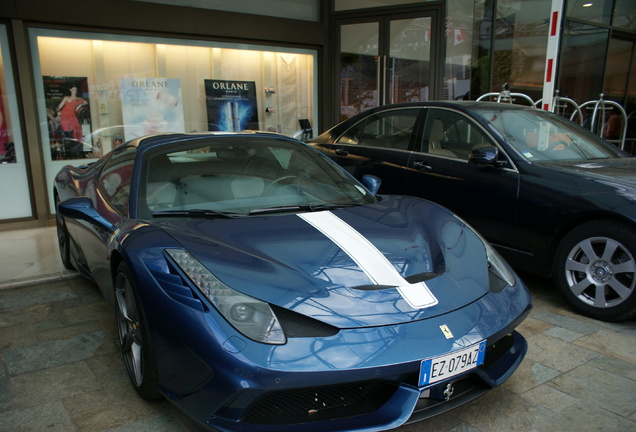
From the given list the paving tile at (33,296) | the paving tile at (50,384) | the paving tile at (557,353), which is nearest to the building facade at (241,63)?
the paving tile at (33,296)

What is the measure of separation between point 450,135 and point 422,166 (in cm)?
35

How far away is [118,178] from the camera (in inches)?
120

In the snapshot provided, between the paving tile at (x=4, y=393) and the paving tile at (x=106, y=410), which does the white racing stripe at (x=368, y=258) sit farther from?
the paving tile at (x=4, y=393)

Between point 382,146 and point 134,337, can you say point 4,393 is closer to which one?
point 134,337

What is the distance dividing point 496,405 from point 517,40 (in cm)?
806

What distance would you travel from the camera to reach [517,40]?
28.9 feet

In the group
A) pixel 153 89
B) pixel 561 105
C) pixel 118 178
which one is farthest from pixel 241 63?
pixel 561 105

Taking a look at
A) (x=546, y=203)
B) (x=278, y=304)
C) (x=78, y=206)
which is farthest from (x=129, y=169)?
(x=546, y=203)

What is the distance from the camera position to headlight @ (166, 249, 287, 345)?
1755 millimetres

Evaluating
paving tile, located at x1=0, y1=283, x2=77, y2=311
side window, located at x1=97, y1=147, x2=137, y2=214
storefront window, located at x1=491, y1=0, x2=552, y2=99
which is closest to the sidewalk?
paving tile, located at x1=0, y1=283, x2=77, y2=311

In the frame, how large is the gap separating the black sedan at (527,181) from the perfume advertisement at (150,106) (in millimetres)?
3287

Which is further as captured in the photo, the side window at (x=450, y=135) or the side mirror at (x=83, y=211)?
the side window at (x=450, y=135)

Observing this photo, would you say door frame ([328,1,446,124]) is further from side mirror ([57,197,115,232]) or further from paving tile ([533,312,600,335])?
side mirror ([57,197,115,232])

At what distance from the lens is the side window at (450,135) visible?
4.14 m
